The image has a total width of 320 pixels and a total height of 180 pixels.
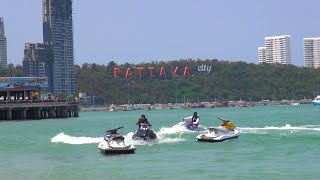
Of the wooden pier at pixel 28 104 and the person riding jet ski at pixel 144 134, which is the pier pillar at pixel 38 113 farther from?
the person riding jet ski at pixel 144 134

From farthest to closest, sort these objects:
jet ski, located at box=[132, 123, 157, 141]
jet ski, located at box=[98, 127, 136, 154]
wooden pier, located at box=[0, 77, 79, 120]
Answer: wooden pier, located at box=[0, 77, 79, 120] → jet ski, located at box=[132, 123, 157, 141] → jet ski, located at box=[98, 127, 136, 154]

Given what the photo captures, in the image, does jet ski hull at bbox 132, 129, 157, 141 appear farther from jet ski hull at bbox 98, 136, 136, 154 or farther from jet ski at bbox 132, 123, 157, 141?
jet ski hull at bbox 98, 136, 136, 154

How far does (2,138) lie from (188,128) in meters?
15.9

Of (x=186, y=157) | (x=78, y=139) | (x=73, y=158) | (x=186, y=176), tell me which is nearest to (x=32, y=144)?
(x=78, y=139)

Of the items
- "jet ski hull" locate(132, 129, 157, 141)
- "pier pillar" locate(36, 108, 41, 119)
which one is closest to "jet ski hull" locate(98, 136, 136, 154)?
"jet ski hull" locate(132, 129, 157, 141)

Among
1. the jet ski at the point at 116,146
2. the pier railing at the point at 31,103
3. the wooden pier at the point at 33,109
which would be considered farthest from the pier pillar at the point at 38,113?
the jet ski at the point at 116,146

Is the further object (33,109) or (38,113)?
(33,109)

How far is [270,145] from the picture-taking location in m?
43.8

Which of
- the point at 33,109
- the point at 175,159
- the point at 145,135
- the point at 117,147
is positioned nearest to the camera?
the point at 175,159

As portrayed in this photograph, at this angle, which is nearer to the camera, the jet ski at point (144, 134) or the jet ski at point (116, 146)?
the jet ski at point (116, 146)

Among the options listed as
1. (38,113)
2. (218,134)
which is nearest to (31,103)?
(38,113)

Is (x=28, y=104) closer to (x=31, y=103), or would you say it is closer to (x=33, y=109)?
(x=31, y=103)

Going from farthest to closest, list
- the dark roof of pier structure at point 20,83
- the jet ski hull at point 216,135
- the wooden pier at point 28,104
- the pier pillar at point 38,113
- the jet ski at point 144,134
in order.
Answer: the dark roof of pier structure at point 20,83
the pier pillar at point 38,113
the wooden pier at point 28,104
the jet ski hull at point 216,135
the jet ski at point 144,134

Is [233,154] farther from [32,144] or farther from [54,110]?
[54,110]
